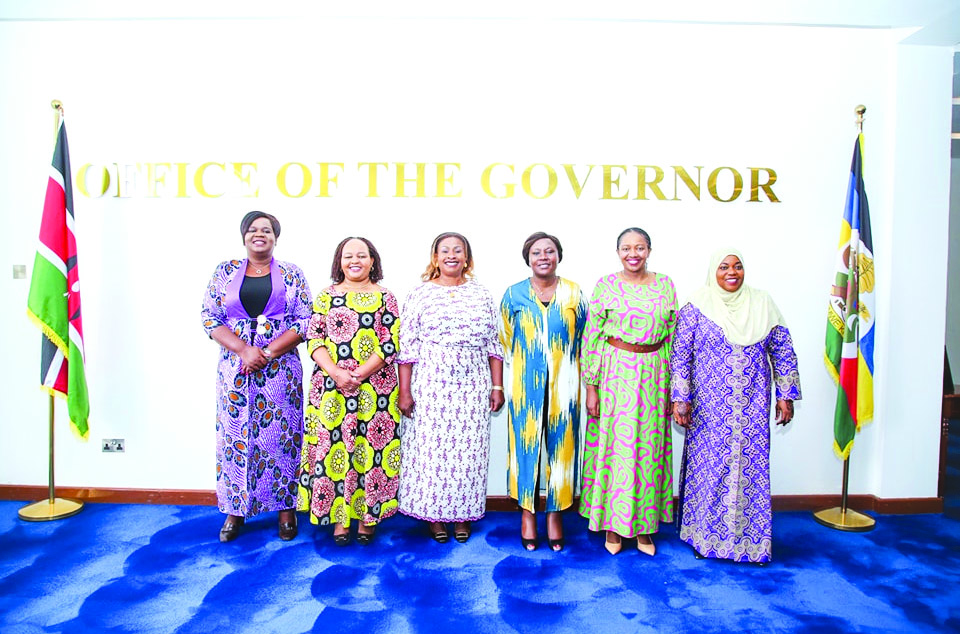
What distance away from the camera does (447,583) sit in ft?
8.91

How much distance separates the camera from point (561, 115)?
A: 3.71m

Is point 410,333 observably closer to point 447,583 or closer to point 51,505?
point 447,583

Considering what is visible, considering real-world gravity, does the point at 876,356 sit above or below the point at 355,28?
below

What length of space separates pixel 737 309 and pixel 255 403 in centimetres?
267

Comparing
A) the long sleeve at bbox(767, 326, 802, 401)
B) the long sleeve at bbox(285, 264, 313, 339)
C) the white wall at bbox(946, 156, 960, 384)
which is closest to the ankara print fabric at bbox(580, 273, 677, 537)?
the long sleeve at bbox(767, 326, 802, 401)

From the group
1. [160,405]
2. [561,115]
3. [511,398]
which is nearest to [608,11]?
[561,115]

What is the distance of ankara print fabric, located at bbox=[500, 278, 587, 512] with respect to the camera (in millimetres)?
3061

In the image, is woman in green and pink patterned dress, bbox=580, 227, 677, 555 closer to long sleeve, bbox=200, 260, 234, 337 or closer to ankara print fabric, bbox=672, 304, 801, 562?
ankara print fabric, bbox=672, 304, 801, 562

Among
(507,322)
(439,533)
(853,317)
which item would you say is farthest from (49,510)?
(853,317)

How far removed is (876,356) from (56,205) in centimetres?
538

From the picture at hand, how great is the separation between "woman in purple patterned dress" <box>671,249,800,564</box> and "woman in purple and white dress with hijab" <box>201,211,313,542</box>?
2.15 meters

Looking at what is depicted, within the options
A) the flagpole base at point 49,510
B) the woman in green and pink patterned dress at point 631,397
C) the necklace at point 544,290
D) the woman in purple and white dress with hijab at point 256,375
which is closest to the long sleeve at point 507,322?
the necklace at point 544,290

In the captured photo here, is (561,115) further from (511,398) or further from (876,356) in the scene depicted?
(876,356)

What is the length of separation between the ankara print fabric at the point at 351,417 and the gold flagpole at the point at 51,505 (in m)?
1.72
